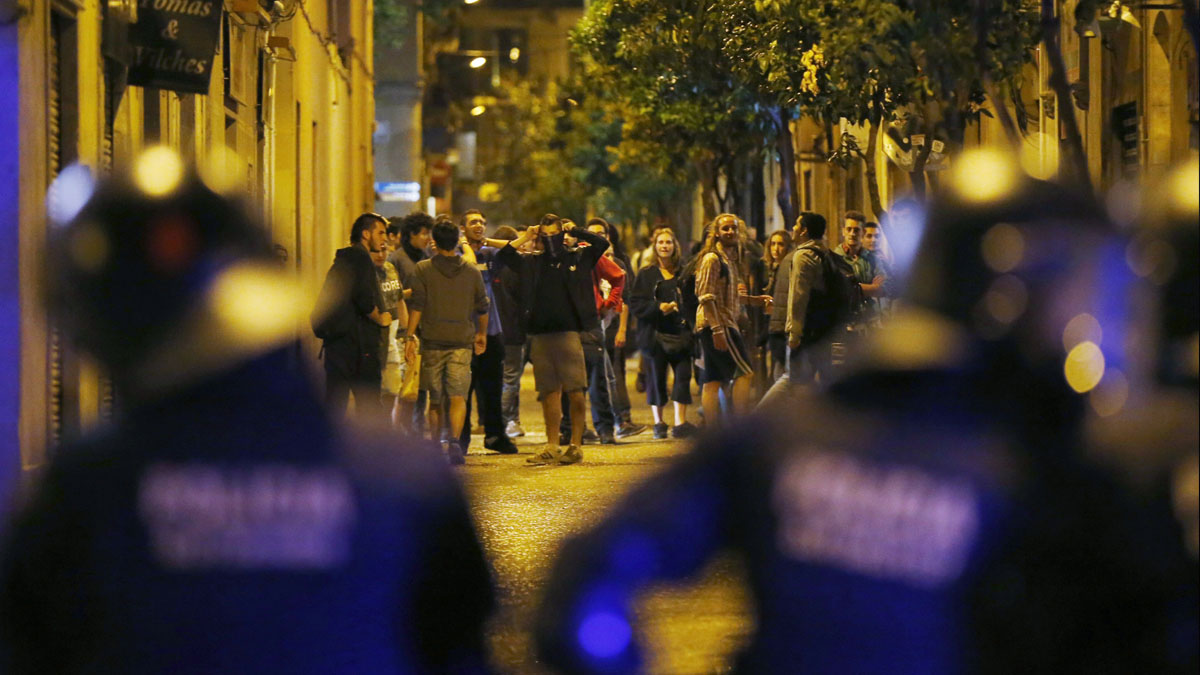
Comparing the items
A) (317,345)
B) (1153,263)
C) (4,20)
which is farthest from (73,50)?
(317,345)

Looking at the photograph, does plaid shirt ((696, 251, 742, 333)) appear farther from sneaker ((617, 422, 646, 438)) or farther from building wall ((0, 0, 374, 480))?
building wall ((0, 0, 374, 480))

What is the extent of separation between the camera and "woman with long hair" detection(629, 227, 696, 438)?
15008 mm

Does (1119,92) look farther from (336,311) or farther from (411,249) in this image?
(336,311)

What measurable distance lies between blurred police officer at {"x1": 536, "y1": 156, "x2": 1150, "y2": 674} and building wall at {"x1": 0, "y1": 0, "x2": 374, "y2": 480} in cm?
62

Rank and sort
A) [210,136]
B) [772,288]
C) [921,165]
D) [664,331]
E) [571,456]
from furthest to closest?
[664,331] < [772,288] < [210,136] < [921,165] < [571,456]

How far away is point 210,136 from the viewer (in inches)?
560

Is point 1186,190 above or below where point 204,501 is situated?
above

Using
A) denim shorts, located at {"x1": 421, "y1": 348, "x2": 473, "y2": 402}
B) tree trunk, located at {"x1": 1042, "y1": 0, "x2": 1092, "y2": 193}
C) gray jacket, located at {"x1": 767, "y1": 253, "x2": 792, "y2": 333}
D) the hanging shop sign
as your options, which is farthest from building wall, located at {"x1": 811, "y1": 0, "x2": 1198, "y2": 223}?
the hanging shop sign

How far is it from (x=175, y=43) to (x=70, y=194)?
8.37 metres

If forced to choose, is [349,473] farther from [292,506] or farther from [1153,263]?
[1153,263]

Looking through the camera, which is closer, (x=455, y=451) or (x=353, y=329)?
(x=353, y=329)

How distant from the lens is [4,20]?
8.16m

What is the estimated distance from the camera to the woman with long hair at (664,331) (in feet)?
49.2

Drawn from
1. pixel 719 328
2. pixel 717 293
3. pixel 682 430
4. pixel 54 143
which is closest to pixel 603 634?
pixel 54 143
